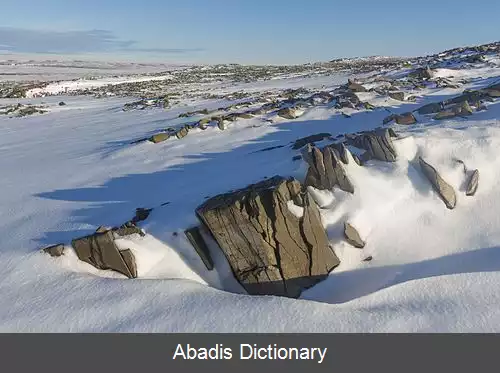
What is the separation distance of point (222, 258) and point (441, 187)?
15.5 ft

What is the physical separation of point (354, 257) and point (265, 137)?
707 centimetres

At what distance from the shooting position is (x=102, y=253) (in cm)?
704

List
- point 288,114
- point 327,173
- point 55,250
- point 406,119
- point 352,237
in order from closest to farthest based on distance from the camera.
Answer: point 55,250, point 352,237, point 327,173, point 406,119, point 288,114

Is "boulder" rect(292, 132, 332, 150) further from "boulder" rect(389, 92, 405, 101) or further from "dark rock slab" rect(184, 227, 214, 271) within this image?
"boulder" rect(389, 92, 405, 101)

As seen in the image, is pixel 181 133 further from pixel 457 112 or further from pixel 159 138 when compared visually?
pixel 457 112

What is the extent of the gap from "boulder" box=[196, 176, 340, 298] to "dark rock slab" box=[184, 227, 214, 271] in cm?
31

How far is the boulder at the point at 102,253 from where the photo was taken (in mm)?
6957

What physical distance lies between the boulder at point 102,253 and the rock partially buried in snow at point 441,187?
6231 millimetres

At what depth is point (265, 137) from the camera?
13.7 metres

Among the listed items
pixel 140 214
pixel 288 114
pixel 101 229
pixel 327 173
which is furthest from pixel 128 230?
pixel 288 114

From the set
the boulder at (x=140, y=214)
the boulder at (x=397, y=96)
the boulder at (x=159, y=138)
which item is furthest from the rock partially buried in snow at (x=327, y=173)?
the boulder at (x=397, y=96)

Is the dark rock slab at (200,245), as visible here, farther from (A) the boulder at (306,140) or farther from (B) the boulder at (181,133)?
(B) the boulder at (181,133)
